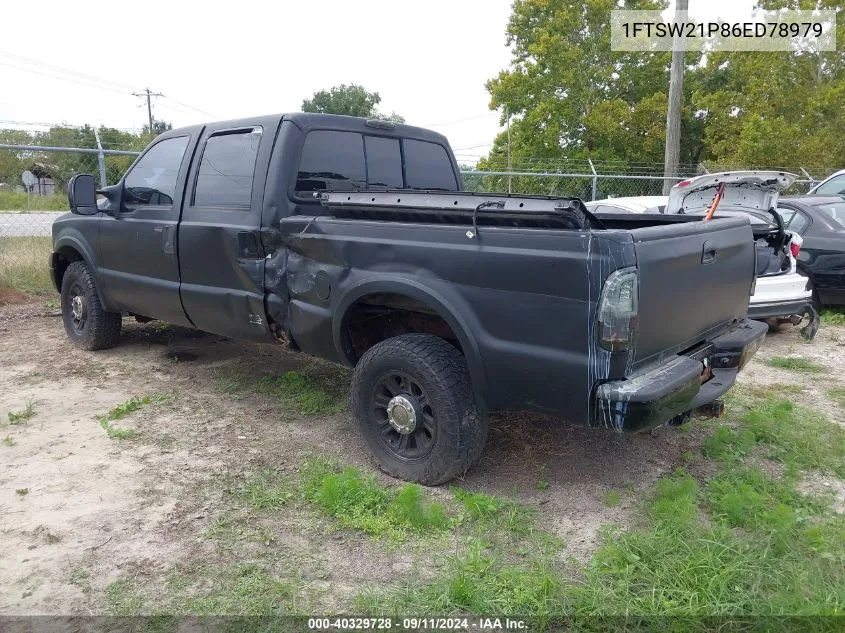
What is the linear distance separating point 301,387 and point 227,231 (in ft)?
4.67

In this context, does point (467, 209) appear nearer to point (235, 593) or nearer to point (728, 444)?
point (235, 593)

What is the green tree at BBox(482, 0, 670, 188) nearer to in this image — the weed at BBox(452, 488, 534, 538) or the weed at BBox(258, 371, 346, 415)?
the weed at BBox(258, 371, 346, 415)

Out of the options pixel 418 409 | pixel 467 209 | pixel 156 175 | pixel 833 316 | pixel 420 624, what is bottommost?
pixel 420 624

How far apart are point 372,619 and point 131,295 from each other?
3832mm

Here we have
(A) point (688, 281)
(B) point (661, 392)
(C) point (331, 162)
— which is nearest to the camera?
(B) point (661, 392)

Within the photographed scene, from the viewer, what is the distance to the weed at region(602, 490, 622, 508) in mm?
3434

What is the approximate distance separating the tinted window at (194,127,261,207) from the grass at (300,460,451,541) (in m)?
1.92

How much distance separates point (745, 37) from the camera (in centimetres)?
1986

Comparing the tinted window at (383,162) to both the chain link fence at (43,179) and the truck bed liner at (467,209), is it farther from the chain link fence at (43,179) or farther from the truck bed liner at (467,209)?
the chain link fence at (43,179)

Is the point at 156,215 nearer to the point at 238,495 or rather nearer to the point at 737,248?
the point at 238,495

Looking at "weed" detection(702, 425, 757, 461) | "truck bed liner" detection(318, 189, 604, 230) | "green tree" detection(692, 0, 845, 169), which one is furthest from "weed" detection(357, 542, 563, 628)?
"green tree" detection(692, 0, 845, 169)

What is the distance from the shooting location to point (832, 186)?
1059cm

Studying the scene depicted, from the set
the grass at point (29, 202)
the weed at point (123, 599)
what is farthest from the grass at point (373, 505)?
the grass at point (29, 202)

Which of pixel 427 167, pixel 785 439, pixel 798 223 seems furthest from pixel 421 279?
pixel 798 223
